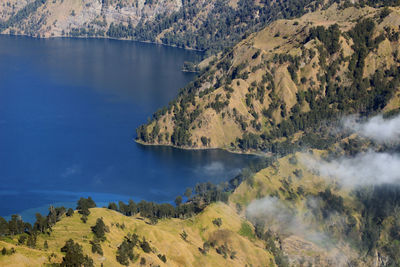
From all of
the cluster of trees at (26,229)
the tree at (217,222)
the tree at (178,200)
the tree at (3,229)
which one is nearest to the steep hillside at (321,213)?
the tree at (217,222)

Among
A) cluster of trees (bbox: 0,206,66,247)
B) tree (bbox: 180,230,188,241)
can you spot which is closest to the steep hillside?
tree (bbox: 180,230,188,241)

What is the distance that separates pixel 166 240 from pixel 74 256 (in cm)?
3586

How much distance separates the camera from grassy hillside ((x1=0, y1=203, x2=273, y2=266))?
11807 centimetres

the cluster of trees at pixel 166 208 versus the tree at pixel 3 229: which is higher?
the tree at pixel 3 229

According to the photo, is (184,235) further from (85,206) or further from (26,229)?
(26,229)

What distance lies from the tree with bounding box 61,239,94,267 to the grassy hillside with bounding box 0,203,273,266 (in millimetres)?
2185

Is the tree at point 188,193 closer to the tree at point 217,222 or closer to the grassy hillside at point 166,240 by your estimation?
the grassy hillside at point 166,240

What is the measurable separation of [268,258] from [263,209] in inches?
905

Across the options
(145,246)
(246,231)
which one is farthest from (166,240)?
(246,231)

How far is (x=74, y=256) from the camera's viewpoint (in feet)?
371

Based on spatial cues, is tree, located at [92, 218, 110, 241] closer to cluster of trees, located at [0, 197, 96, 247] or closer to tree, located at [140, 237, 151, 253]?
tree, located at [140, 237, 151, 253]

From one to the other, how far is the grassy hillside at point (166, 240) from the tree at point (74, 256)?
86.0 inches

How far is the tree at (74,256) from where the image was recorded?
112000mm

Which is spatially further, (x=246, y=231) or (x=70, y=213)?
(x=246, y=231)
